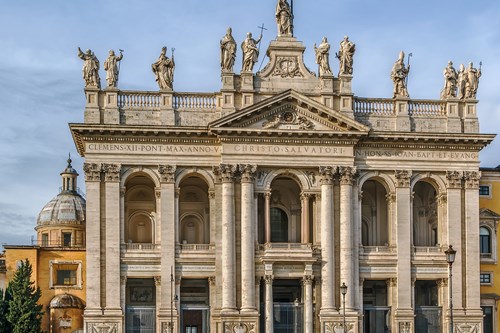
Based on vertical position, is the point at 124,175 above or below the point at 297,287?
above

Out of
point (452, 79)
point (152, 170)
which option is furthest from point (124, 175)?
point (452, 79)

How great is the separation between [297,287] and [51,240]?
4274 centimetres

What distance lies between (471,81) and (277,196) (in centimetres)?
1503

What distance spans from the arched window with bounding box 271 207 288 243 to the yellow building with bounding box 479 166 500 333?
→ 13.7 m

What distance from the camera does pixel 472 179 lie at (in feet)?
241

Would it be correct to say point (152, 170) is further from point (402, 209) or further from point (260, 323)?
point (402, 209)

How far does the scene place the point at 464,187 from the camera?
73312mm

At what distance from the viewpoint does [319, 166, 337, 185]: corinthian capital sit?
7119cm

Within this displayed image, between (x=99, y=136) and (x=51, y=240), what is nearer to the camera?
(x=99, y=136)

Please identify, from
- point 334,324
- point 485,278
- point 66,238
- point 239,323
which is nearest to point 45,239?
point 66,238

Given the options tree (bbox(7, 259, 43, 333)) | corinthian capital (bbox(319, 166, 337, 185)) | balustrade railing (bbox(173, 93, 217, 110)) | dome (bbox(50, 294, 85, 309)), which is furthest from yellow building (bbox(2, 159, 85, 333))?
corinthian capital (bbox(319, 166, 337, 185))

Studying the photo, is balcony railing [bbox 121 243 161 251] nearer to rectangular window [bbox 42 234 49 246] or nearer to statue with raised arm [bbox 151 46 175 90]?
statue with raised arm [bbox 151 46 175 90]

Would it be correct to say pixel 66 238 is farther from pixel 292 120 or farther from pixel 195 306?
pixel 292 120

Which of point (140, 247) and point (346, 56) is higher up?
point (346, 56)
